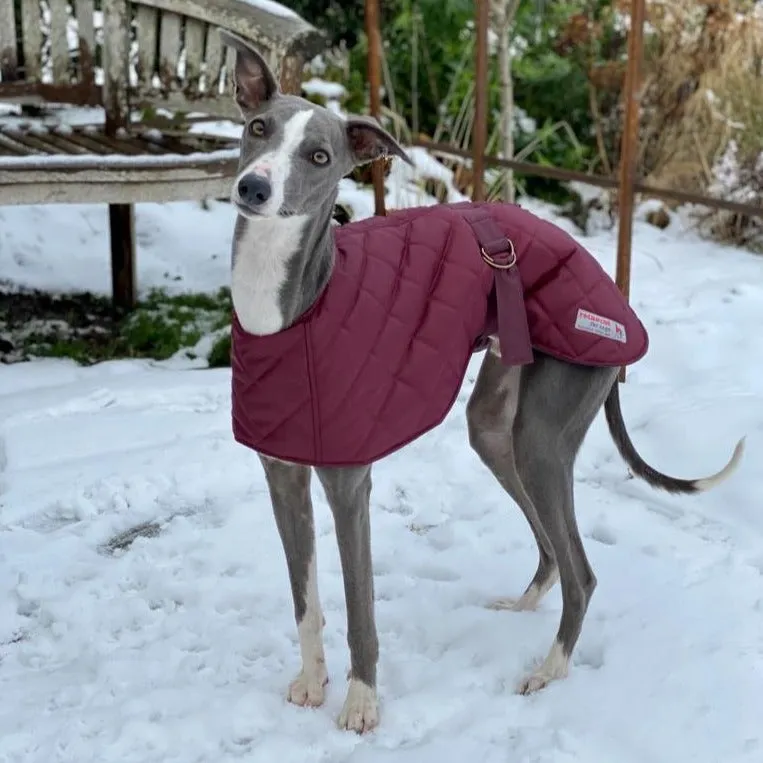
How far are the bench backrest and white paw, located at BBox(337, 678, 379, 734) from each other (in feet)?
9.24

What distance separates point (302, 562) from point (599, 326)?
37.1 inches

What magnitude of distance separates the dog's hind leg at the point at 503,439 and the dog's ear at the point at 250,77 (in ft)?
3.14

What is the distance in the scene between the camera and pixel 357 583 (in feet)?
8.38

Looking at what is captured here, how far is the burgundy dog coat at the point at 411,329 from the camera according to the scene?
2.38 metres

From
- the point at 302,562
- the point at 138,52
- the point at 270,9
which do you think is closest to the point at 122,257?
the point at 138,52

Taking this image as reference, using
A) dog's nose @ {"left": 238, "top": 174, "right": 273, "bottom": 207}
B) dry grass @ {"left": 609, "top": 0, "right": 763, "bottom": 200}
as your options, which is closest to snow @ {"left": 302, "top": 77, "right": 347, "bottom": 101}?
dry grass @ {"left": 609, "top": 0, "right": 763, "bottom": 200}

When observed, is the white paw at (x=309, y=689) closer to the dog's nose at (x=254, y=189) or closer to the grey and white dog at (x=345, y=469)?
the grey and white dog at (x=345, y=469)

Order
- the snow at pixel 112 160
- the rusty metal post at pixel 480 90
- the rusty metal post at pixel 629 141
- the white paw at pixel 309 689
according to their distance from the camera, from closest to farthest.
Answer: the white paw at pixel 309 689 < the rusty metal post at pixel 629 141 < the snow at pixel 112 160 < the rusty metal post at pixel 480 90

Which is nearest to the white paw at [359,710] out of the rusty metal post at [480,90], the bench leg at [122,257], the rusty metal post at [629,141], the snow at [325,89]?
the rusty metal post at [629,141]

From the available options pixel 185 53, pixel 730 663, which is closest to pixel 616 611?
pixel 730 663

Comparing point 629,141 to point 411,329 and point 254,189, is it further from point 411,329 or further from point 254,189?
point 254,189

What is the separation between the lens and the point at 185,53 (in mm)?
4848

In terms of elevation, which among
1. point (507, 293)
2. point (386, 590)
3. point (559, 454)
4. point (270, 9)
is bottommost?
point (386, 590)

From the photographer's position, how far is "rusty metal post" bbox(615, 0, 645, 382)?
397 centimetres
